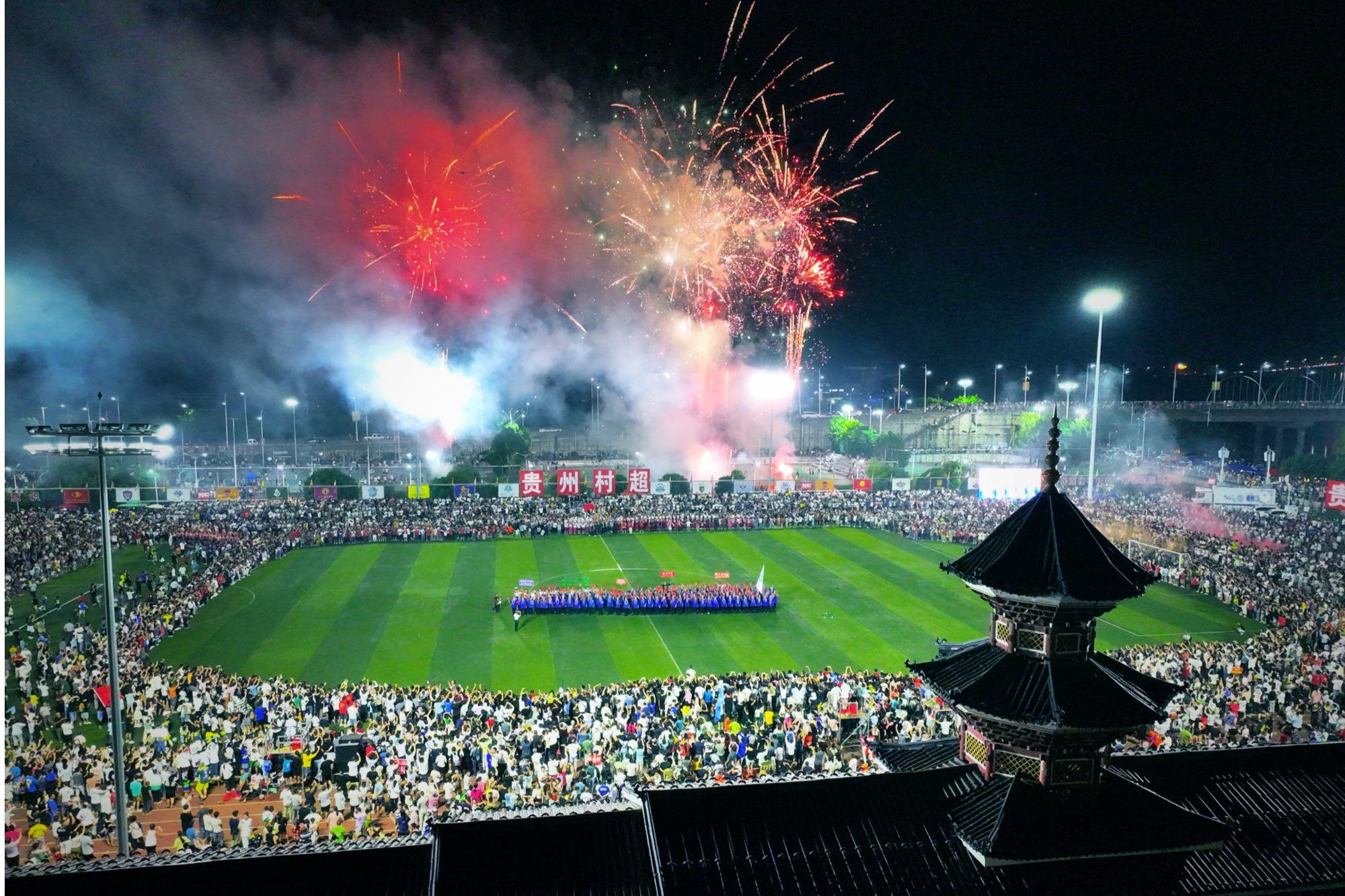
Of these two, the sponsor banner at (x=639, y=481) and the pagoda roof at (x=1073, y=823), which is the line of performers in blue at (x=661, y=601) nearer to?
the sponsor banner at (x=639, y=481)

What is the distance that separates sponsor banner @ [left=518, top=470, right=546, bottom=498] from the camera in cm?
5266

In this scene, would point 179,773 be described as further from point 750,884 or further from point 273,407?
point 273,407

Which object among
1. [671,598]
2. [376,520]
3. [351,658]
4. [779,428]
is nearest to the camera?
[351,658]

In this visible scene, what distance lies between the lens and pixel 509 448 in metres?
78.0

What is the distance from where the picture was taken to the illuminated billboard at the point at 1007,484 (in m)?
54.9

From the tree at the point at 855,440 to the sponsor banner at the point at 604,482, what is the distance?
47.9 m

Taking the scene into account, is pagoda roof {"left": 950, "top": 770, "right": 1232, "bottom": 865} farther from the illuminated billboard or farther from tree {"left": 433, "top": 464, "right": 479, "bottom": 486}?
tree {"left": 433, "top": 464, "right": 479, "bottom": 486}

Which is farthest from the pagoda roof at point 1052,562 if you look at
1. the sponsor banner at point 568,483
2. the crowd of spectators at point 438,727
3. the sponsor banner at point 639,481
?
the sponsor banner at point 639,481

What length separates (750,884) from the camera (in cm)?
986

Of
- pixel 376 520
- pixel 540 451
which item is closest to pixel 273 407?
pixel 540 451

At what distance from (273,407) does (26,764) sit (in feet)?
351

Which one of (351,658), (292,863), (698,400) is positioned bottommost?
(351,658)

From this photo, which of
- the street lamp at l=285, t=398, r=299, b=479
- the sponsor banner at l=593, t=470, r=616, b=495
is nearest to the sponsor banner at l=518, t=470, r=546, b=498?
the sponsor banner at l=593, t=470, r=616, b=495

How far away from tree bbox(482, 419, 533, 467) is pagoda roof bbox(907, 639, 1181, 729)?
55011 millimetres
